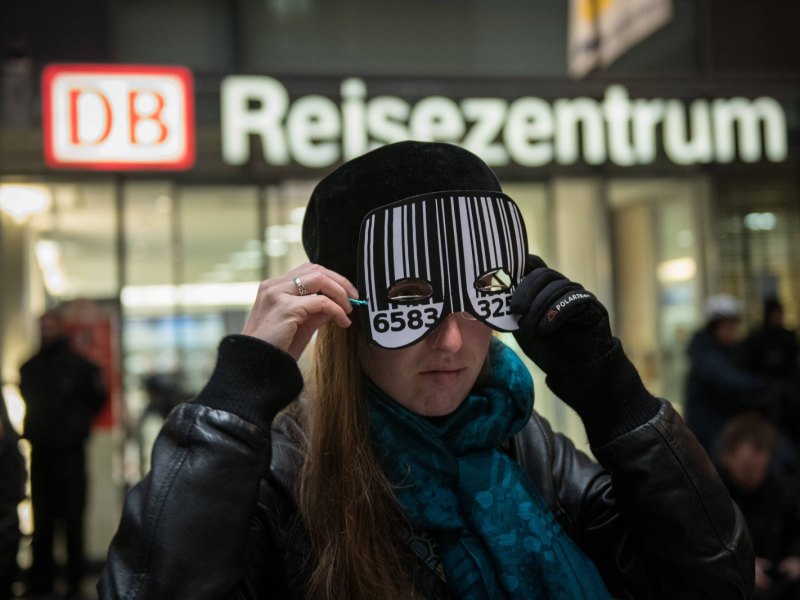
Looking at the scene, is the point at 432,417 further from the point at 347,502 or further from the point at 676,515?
the point at 676,515

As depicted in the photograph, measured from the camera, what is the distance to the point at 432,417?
1.59 metres

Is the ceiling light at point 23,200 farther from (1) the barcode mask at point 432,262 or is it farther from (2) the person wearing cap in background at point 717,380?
(1) the barcode mask at point 432,262

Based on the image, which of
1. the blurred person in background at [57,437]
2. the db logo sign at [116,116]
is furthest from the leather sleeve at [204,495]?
the db logo sign at [116,116]

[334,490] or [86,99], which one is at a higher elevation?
[86,99]

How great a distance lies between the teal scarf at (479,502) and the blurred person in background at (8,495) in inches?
86.4

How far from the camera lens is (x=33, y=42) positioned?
7.66 metres

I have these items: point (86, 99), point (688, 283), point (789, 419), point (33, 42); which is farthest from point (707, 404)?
point (33, 42)

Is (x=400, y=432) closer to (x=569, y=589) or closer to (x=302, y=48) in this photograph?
(x=569, y=589)

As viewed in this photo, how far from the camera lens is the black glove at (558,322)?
58.2 inches

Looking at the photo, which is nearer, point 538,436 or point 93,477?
point 538,436

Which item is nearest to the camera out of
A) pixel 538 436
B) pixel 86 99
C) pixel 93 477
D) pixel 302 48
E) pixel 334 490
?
pixel 334 490

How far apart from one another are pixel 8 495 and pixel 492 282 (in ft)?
7.86

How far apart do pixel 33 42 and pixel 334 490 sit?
7161mm

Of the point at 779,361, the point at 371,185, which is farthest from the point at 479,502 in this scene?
the point at 779,361
